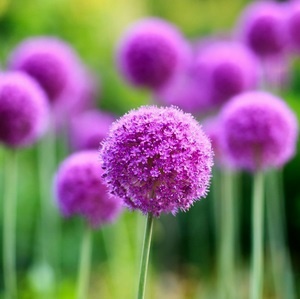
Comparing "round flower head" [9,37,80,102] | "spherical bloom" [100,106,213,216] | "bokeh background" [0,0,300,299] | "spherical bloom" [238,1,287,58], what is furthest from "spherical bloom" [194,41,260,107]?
"spherical bloom" [100,106,213,216]

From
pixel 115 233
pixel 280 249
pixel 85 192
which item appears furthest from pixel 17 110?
pixel 280 249

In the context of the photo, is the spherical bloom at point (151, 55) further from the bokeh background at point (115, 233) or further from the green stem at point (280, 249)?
the green stem at point (280, 249)

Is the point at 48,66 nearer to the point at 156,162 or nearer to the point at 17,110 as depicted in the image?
the point at 17,110

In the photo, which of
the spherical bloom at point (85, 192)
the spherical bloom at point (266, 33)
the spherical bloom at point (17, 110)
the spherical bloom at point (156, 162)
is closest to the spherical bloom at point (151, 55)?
the spherical bloom at point (266, 33)

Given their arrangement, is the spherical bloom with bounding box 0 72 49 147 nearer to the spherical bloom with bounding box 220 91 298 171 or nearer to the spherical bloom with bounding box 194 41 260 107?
the spherical bloom with bounding box 220 91 298 171

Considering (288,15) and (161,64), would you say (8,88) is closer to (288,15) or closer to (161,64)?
(161,64)
